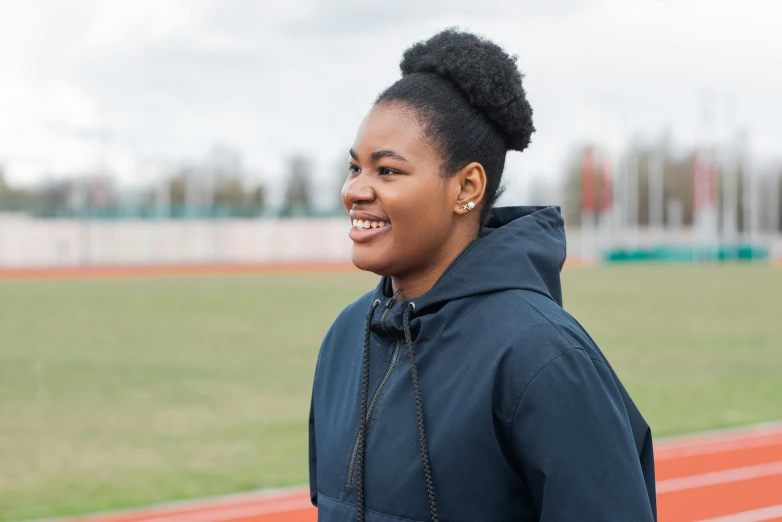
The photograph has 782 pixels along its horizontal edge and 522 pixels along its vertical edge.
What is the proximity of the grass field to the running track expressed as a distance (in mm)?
456

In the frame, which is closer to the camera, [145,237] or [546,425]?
[546,425]

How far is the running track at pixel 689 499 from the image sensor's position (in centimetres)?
535

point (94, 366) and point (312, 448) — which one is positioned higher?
point (312, 448)

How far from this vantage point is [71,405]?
30.1 ft

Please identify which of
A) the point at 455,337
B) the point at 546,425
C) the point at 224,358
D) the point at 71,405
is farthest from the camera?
the point at 224,358

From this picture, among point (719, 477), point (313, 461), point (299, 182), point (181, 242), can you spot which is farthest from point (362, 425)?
point (299, 182)

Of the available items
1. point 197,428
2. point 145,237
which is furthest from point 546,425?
point 145,237

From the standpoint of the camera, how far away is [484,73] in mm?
1802

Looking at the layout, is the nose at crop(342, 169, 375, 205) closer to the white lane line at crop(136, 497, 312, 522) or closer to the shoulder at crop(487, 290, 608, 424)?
the shoulder at crop(487, 290, 608, 424)

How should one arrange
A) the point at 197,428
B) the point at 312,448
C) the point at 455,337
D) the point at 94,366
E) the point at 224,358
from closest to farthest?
the point at 455,337
the point at 312,448
the point at 197,428
the point at 94,366
the point at 224,358

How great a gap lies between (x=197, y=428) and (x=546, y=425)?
697 centimetres

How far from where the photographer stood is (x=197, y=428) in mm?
8117

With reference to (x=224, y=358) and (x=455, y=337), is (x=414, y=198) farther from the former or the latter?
(x=224, y=358)

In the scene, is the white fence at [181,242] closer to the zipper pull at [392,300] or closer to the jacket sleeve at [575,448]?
the zipper pull at [392,300]
